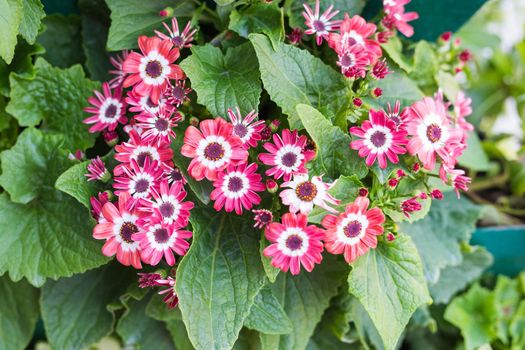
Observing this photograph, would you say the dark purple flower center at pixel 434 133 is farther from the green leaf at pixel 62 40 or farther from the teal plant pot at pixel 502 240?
the green leaf at pixel 62 40

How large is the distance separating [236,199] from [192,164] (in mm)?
74

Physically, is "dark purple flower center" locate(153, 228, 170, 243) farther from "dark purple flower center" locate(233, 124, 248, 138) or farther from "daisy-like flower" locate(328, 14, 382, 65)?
"daisy-like flower" locate(328, 14, 382, 65)

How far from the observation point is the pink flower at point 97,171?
0.83m

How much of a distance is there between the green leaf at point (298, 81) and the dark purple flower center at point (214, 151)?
10 cm

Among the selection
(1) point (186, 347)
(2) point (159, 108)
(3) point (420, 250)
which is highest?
(2) point (159, 108)

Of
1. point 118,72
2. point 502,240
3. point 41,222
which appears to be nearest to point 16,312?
point 41,222

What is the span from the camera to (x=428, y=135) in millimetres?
806

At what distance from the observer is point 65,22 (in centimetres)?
107

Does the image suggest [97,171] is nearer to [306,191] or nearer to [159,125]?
[159,125]

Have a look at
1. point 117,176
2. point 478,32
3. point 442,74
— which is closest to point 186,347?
point 117,176

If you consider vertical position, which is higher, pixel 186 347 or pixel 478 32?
pixel 478 32

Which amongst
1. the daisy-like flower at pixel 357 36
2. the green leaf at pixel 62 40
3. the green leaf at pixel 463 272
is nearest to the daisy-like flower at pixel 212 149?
the daisy-like flower at pixel 357 36

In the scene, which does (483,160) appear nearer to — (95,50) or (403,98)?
(403,98)

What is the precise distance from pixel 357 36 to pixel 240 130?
0.24m
